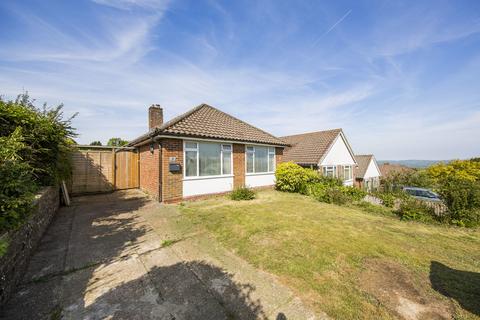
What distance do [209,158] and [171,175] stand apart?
6.95 ft

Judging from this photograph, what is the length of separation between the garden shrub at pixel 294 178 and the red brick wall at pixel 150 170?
24.6 feet

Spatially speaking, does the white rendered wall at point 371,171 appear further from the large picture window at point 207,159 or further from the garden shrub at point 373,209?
the large picture window at point 207,159

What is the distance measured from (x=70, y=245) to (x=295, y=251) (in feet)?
17.3

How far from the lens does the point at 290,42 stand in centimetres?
1048

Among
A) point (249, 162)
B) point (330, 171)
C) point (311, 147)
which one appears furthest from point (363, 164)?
point (249, 162)

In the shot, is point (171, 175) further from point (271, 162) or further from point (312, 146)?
point (312, 146)

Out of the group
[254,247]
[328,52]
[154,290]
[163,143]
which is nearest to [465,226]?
[254,247]

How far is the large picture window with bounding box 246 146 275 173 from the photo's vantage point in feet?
40.2

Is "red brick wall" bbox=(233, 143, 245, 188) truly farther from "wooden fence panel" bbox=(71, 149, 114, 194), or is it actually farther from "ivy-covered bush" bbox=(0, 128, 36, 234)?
"ivy-covered bush" bbox=(0, 128, 36, 234)

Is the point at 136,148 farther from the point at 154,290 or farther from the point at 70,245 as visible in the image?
the point at 154,290

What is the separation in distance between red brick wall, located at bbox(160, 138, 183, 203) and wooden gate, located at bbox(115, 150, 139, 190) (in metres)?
4.76

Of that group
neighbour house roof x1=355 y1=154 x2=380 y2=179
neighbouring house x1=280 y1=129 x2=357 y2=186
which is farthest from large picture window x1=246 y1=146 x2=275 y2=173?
neighbour house roof x1=355 y1=154 x2=380 y2=179

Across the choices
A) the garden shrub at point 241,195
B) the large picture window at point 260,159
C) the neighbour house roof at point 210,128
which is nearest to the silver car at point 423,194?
the large picture window at point 260,159

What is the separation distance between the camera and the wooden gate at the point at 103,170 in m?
10.7
